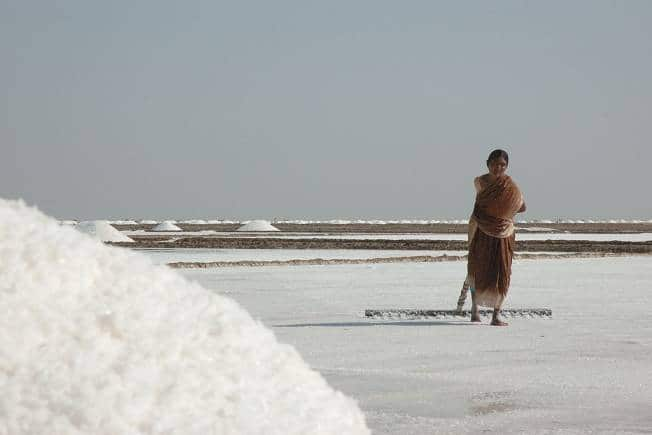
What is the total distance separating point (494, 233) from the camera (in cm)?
923

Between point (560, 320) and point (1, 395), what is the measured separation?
8.54 meters

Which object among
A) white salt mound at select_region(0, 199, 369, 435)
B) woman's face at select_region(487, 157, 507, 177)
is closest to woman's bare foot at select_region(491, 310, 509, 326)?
woman's face at select_region(487, 157, 507, 177)

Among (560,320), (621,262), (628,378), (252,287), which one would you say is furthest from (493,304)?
(621,262)

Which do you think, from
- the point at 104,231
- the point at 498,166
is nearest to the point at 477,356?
the point at 498,166

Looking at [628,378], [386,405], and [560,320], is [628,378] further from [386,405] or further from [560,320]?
[560,320]

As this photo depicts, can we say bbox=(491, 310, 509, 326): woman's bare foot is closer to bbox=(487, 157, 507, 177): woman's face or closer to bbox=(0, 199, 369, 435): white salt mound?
bbox=(487, 157, 507, 177): woman's face

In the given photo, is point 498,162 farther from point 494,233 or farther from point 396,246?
point 396,246

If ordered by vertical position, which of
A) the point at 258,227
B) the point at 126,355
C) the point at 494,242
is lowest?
the point at 258,227

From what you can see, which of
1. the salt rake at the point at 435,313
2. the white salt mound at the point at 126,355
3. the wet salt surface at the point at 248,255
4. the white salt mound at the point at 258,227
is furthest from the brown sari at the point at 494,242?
the white salt mound at the point at 258,227

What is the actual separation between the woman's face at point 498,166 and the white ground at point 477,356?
1.40 m

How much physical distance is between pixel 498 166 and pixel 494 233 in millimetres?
615

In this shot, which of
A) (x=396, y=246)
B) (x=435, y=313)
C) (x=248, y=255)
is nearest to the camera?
(x=435, y=313)

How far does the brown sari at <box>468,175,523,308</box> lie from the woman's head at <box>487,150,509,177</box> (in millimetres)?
73

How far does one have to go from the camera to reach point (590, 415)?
15.9ft
